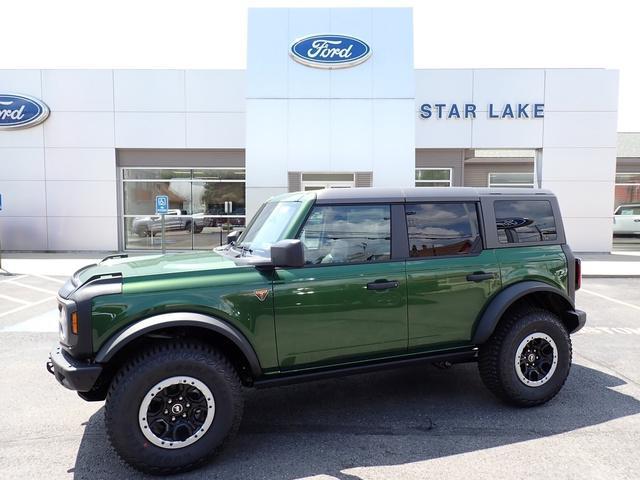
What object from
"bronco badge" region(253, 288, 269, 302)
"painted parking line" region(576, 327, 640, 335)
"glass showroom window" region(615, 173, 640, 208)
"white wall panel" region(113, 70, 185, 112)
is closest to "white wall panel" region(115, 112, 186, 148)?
"white wall panel" region(113, 70, 185, 112)

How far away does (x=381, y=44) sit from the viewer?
14031 millimetres

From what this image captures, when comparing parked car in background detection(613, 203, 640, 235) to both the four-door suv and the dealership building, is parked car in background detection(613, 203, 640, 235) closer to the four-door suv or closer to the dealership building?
the dealership building

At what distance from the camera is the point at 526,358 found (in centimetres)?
407

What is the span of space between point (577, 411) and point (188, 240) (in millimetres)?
15110

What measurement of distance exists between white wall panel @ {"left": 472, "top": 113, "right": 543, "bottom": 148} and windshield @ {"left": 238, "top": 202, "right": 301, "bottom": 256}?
13.6 m

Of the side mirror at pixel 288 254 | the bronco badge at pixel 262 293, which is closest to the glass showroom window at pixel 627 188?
the side mirror at pixel 288 254

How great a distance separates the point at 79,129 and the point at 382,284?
52.8 feet

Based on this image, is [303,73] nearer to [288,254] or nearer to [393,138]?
[393,138]

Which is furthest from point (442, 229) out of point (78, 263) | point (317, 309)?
point (78, 263)

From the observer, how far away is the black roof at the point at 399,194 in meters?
3.79

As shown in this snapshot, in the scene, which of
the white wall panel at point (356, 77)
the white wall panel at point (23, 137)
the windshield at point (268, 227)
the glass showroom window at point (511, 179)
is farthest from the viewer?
the glass showroom window at point (511, 179)

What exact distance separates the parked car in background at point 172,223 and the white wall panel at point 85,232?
843 millimetres


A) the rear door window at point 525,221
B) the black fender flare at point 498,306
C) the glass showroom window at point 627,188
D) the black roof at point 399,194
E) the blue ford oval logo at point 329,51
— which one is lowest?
the black fender flare at point 498,306

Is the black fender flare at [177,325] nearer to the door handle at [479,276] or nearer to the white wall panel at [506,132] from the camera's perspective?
the door handle at [479,276]
